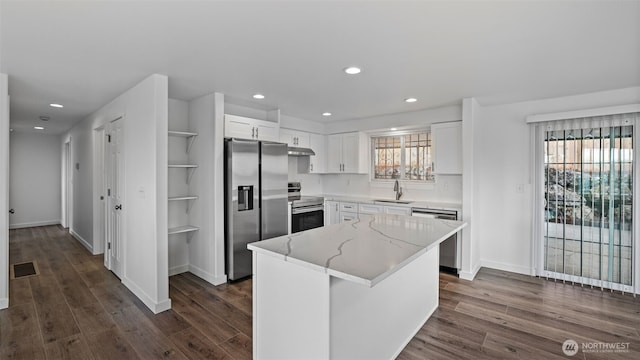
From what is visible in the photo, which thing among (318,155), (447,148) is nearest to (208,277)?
(318,155)

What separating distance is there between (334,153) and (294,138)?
895mm

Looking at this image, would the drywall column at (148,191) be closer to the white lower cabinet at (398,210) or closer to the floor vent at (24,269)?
the floor vent at (24,269)

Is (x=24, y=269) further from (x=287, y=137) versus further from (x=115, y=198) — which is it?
(x=287, y=137)

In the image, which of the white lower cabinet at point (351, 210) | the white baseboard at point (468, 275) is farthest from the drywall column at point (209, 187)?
the white baseboard at point (468, 275)

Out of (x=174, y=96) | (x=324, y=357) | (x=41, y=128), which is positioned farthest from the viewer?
(x=41, y=128)

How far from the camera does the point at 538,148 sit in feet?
12.8

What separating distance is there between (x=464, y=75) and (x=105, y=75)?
11.3 feet

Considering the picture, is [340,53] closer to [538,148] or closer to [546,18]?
[546,18]

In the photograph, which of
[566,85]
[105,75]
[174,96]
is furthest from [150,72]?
[566,85]

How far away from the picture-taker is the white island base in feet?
5.57

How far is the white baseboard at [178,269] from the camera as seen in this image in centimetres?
402

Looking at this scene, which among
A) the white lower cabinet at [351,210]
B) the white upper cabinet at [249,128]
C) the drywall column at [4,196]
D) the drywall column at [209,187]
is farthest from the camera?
the white lower cabinet at [351,210]

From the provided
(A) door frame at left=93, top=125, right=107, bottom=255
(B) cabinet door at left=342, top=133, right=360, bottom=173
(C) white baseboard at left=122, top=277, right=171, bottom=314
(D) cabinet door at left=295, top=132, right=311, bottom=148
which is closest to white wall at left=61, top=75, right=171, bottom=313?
(C) white baseboard at left=122, top=277, right=171, bottom=314

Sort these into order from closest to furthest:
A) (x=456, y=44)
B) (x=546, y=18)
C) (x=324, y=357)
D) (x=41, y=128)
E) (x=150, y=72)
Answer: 1. (x=324, y=357)
2. (x=546, y=18)
3. (x=456, y=44)
4. (x=150, y=72)
5. (x=41, y=128)
